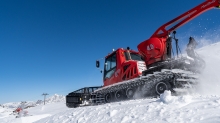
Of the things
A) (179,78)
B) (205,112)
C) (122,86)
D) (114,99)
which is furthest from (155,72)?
(205,112)

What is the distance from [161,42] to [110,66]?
3.20m

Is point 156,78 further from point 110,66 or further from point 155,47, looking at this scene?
point 110,66

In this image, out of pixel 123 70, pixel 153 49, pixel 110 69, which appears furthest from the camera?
pixel 110 69

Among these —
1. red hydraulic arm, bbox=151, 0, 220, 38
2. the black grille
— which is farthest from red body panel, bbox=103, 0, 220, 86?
the black grille

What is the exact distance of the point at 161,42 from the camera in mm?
7656

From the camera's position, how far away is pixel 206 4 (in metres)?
6.95

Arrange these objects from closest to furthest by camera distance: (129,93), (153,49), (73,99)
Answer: (153,49)
(129,93)
(73,99)

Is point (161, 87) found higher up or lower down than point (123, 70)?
lower down

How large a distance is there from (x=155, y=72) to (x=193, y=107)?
3.26 m

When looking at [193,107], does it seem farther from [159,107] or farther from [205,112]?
[159,107]

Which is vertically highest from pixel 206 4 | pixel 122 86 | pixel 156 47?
pixel 206 4

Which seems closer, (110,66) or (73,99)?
(110,66)

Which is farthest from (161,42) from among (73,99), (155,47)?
(73,99)

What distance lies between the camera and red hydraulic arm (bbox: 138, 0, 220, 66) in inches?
295
